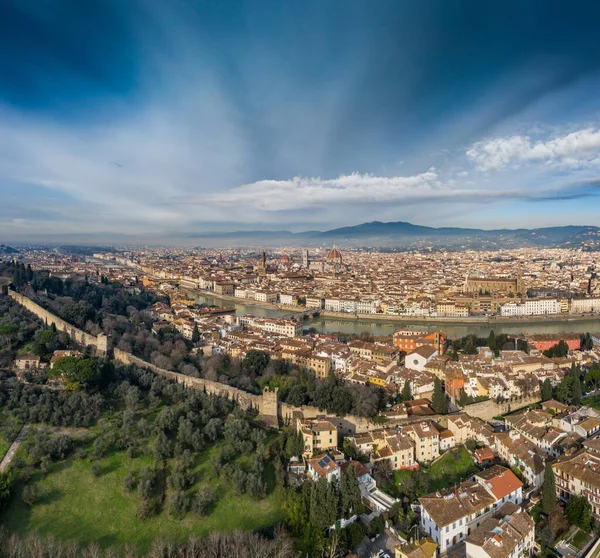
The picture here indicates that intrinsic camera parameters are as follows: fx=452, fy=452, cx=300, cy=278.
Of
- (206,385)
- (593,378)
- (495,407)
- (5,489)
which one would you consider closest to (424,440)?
(495,407)

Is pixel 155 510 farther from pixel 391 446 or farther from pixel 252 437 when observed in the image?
pixel 391 446

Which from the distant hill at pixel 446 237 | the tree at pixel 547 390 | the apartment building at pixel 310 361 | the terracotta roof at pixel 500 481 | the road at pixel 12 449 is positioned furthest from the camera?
the distant hill at pixel 446 237

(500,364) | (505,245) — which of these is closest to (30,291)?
(500,364)

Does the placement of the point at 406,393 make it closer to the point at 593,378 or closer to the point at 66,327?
→ the point at 593,378

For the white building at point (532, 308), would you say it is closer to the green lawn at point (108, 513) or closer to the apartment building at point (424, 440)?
the apartment building at point (424, 440)

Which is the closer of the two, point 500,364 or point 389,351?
point 500,364

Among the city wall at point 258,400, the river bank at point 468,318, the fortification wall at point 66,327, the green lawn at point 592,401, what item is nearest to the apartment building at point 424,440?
the city wall at point 258,400
